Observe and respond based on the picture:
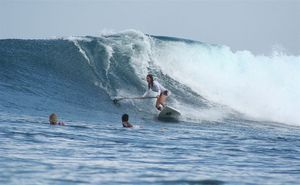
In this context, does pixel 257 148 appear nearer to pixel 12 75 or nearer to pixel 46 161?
pixel 46 161

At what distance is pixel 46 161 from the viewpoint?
9.10 meters

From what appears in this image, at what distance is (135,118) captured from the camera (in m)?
19.5

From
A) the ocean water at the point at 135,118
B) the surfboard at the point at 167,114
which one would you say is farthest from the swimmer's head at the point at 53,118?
the surfboard at the point at 167,114

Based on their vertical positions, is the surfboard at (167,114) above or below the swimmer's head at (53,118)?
above

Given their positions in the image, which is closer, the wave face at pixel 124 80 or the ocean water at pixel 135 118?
the ocean water at pixel 135 118

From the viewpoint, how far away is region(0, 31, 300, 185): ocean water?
893 cm

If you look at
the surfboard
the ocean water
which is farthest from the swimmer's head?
the surfboard

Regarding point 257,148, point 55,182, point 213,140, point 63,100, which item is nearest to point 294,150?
point 257,148

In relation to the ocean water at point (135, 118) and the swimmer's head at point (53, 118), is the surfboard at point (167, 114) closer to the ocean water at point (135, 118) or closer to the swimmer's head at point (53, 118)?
the ocean water at point (135, 118)

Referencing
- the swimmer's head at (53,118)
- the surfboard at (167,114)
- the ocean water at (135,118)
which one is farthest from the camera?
the surfboard at (167,114)

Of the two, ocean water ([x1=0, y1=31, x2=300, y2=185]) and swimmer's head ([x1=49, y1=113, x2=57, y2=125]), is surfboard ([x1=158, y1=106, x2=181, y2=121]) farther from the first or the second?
swimmer's head ([x1=49, y1=113, x2=57, y2=125])

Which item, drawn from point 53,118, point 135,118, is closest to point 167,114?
point 135,118

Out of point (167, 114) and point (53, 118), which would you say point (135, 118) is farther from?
point (53, 118)

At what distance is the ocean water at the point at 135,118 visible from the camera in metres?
8.93
